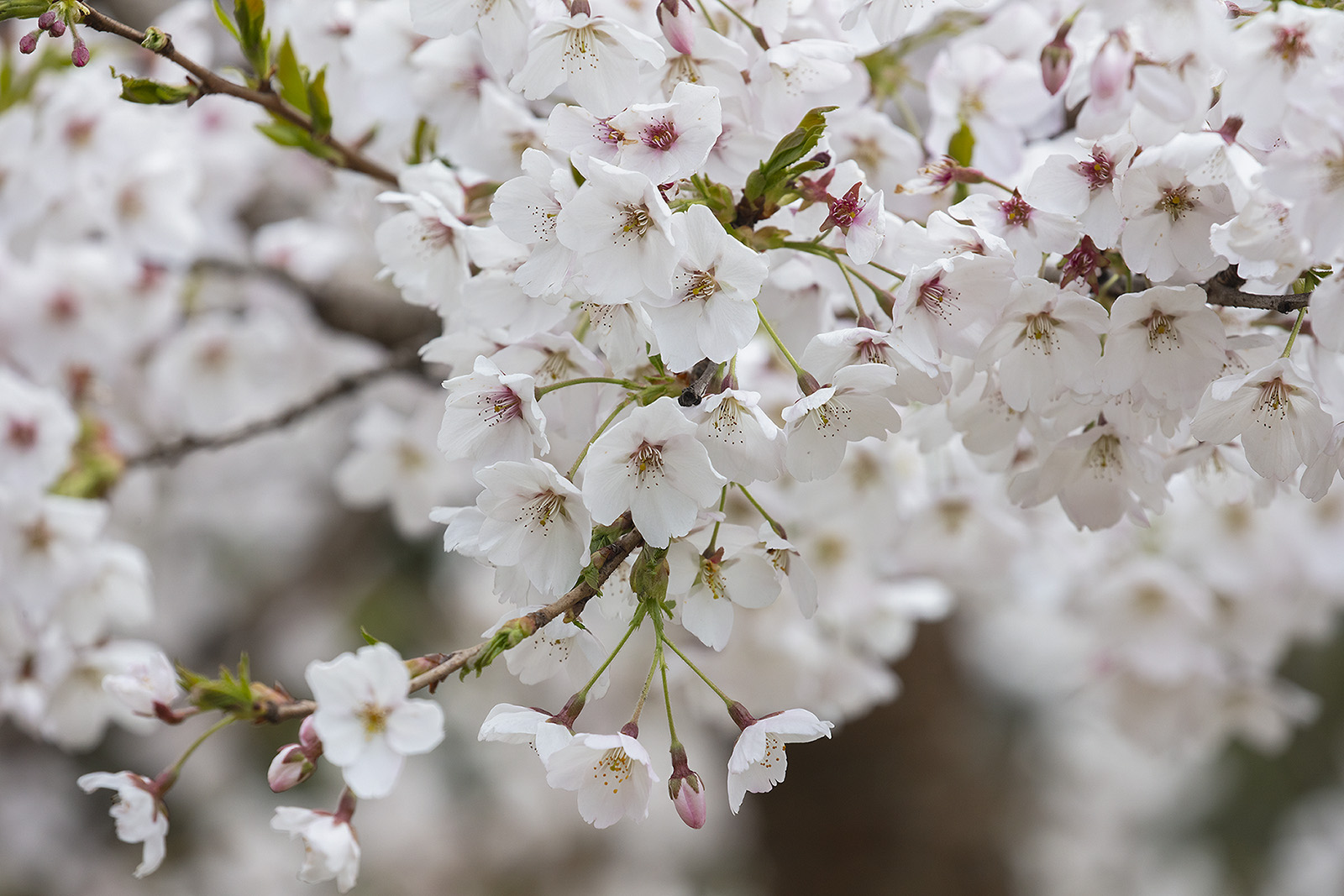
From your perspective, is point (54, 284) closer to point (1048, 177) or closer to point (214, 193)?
point (214, 193)

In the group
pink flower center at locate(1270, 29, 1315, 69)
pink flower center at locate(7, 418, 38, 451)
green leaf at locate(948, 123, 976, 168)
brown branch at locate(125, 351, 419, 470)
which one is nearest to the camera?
pink flower center at locate(1270, 29, 1315, 69)

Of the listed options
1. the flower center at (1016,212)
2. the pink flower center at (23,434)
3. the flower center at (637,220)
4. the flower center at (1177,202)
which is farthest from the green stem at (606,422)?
the pink flower center at (23,434)

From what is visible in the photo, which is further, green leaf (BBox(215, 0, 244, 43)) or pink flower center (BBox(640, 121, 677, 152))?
green leaf (BBox(215, 0, 244, 43))

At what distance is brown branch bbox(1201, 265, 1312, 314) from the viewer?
0.94 metres

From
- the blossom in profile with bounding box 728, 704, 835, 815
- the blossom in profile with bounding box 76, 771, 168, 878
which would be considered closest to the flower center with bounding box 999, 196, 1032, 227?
the blossom in profile with bounding box 728, 704, 835, 815

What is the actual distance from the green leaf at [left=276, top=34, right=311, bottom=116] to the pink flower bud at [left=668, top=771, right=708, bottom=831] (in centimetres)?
91

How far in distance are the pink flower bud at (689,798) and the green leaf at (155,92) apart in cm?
84

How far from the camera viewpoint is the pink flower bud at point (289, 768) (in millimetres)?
842

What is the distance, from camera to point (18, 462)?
1.68 metres

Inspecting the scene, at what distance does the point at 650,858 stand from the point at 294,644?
1.98 metres

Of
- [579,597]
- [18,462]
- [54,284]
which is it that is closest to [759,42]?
[579,597]

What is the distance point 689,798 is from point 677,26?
2.20ft

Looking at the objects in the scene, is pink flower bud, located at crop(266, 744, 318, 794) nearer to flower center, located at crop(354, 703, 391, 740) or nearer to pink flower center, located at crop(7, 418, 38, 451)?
flower center, located at crop(354, 703, 391, 740)

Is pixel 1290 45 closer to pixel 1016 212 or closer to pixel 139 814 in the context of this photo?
pixel 1016 212
